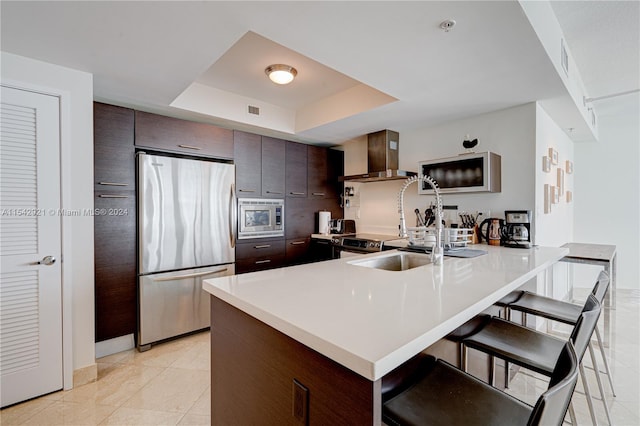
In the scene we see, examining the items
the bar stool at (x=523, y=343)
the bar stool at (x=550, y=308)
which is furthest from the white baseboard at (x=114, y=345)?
the bar stool at (x=550, y=308)

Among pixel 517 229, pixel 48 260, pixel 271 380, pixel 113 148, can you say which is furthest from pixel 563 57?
pixel 48 260

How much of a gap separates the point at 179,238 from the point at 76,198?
87 centimetres

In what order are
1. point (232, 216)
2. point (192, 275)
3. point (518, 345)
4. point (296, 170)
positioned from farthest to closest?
point (296, 170)
point (232, 216)
point (192, 275)
point (518, 345)

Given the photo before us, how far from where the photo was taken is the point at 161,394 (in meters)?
2.01

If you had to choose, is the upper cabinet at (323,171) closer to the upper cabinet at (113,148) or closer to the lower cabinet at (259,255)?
the lower cabinet at (259,255)

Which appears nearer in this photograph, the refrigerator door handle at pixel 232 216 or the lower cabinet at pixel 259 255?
the refrigerator door handle at pixel 232 216

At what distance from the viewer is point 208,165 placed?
9.66 ft

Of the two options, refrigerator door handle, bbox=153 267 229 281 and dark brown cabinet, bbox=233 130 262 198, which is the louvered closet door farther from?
dark brown cabinet, bbox=233 130 262 198

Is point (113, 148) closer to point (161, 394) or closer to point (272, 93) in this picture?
point (272, 93)

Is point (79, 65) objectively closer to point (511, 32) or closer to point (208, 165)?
point (208, 165)

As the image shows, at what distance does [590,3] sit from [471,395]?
2524mm

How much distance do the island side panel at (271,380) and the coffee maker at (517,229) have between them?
2368 millimetres

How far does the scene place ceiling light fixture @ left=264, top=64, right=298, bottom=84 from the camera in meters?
2.55

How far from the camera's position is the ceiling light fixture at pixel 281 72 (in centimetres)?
255
